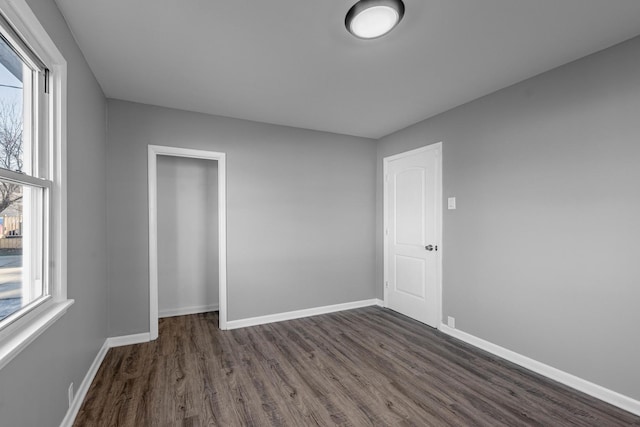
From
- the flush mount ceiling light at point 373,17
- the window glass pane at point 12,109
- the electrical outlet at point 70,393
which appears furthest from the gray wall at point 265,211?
the flush mount ceiling light at point 373,17

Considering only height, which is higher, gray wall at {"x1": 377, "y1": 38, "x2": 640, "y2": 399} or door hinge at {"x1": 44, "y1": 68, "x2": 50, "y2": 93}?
door hinge at {"x1": 44, "y1": 68, "x2": 50, "y2": 93}

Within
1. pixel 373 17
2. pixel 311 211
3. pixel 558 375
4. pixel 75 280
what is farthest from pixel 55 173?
pixel 558 375

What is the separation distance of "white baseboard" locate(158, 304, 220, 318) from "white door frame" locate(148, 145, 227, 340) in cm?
84

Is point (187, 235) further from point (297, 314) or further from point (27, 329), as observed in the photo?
point (27, 329)

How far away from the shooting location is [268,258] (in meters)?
3.84

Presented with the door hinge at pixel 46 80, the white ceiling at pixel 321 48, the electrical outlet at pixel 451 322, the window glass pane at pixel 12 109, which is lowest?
the electrical outlet at pixel 451 322

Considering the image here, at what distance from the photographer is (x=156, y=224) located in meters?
3.31

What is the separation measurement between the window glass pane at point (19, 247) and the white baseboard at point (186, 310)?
2626mm

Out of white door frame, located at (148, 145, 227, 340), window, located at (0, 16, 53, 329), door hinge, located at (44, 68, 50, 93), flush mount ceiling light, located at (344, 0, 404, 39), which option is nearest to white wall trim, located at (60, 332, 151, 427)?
white door frame, located at (148, 145, 227, 340)

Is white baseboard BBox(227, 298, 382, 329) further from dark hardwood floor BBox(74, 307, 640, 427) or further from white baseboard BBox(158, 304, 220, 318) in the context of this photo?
white baseboard BBox(158, 304, 220, 318)

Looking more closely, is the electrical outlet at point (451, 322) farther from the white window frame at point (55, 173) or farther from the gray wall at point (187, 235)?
the white window frame at point (55, 173)

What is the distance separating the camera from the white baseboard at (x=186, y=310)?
4066 mm

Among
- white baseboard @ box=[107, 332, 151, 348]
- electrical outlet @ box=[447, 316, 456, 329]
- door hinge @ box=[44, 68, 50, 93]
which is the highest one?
door hinge @ box=[44, 68, 50, 93]

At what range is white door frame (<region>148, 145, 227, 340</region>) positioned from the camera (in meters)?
3.24
